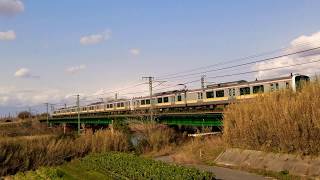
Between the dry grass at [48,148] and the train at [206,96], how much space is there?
1427cm

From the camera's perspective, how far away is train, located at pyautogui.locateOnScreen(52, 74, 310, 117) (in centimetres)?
4897

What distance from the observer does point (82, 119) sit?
358 feet

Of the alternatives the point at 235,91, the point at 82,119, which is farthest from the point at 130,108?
the point at 235,91

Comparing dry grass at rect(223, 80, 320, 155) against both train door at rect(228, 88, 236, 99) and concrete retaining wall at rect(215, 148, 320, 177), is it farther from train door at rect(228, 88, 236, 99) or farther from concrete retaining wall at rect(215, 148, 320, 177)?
train door at rect(228, 88, 236, 99)

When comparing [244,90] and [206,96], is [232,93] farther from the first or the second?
[206,96]

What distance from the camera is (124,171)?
27812 mm

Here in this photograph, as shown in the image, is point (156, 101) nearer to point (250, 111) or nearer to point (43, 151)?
point (43, 151)

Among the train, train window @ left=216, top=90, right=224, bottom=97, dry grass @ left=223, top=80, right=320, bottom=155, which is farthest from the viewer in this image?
train window @ left=216, top=90, right=224, bottom=97

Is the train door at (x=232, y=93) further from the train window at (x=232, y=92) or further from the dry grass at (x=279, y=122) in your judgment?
the dry grass at (x=279, y=122)

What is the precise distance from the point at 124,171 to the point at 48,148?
19.3 m

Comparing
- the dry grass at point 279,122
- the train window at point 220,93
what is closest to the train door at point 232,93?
the train window at point 220,93

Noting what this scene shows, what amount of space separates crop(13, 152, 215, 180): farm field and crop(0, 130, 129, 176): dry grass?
6.11 meters

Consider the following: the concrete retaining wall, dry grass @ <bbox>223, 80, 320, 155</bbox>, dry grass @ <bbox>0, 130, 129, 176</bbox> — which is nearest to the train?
dry grass @ <bbox>223, 80, 320, 155</bbox>

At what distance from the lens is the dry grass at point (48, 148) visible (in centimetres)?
4150
